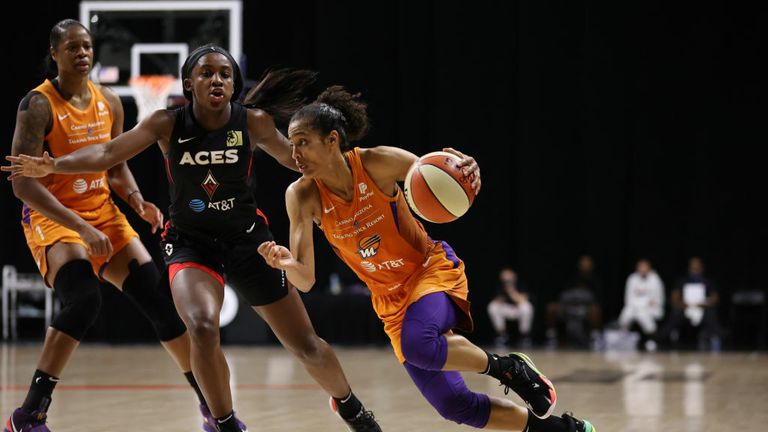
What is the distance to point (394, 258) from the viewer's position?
4.37 m

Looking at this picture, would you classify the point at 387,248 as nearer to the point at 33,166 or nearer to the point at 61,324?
the point at 33,166

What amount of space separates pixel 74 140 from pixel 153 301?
90cm

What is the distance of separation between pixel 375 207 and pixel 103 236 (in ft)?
4.38

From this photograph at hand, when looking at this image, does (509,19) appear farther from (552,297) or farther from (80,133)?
(80,133)

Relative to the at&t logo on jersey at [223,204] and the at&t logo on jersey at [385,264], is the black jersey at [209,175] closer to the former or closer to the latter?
the at&t logo on jersey at [223,204]

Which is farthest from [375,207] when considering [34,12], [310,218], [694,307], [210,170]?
[34,12]

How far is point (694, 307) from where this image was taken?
45.7 ft

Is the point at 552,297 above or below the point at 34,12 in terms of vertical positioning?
below

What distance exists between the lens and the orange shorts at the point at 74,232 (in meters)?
5.05

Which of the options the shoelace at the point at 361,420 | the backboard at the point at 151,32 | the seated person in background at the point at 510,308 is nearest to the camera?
the shoelace at the point at 361,420

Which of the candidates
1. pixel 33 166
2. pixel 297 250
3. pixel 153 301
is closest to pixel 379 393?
pixel 153 301

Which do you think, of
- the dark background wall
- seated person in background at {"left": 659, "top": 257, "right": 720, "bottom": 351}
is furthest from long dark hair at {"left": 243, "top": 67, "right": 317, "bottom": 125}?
seated person in background at {"left": 659, "top": 257, "right": 720, "bottom": 351}

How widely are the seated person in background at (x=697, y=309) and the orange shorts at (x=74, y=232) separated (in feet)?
34.0

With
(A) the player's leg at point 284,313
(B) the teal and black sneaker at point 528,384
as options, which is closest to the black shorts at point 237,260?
(A) the player's leg at point 284,313
